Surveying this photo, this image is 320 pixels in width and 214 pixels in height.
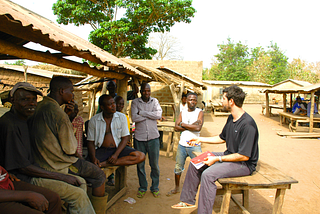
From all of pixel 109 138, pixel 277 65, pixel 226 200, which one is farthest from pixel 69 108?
pixel 277 65

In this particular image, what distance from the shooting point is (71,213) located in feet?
7.66

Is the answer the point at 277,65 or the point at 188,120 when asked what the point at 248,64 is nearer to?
the point at 277,65

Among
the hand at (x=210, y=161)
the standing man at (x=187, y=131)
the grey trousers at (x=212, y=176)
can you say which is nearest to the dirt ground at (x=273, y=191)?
the standing man at (x=187, y=131)

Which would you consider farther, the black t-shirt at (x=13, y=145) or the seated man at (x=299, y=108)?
the seated man at (x=299, y=108)

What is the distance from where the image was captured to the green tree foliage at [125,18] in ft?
49.9

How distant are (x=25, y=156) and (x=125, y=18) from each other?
1607 cm

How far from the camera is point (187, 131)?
3.96 metres

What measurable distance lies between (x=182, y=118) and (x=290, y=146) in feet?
22.7

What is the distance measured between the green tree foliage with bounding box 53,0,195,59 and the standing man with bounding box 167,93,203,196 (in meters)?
12.6

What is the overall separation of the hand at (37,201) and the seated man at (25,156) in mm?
276

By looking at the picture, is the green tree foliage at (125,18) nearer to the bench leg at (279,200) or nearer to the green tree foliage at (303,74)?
the bench leg at (279,200)

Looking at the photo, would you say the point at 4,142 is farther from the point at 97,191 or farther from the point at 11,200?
the point at 97,191

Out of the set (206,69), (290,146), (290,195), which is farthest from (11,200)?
(206,69)

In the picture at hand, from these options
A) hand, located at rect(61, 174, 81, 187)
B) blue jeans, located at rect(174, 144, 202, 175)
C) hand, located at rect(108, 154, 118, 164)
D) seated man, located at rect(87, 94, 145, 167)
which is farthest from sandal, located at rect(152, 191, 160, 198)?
hand, located at rect(61, 174, 81, 187)
